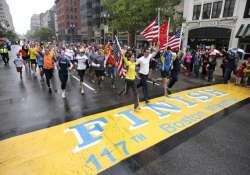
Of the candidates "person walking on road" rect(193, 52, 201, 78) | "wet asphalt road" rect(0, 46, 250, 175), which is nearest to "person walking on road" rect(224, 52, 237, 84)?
"person walking on road" rect(193, 52, 201, 78)

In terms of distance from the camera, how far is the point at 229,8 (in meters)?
21.0

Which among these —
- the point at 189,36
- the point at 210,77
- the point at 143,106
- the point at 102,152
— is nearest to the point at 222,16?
→ the point at 189,36

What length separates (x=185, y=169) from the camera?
3402 millimetres

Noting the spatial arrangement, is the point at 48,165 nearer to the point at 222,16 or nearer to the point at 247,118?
the point at 247,118

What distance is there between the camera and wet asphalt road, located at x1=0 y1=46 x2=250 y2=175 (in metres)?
3.47

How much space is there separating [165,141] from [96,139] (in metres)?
1.73

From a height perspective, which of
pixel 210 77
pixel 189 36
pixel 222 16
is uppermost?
pixel 222 16

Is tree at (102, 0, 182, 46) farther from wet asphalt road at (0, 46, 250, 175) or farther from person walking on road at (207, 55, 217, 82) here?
wet asphalt road at (0, 46, 250, 175)

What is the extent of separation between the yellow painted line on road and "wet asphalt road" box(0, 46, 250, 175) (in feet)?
1.01

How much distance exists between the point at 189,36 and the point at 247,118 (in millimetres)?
22313

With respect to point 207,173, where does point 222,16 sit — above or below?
above

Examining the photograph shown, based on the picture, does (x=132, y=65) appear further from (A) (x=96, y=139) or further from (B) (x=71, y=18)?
(B) (x=71, y=18)

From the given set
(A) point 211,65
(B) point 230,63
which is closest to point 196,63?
(A) point 211,65

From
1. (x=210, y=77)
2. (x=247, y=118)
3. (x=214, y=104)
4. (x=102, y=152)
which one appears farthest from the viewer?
(x=210, y=77)
